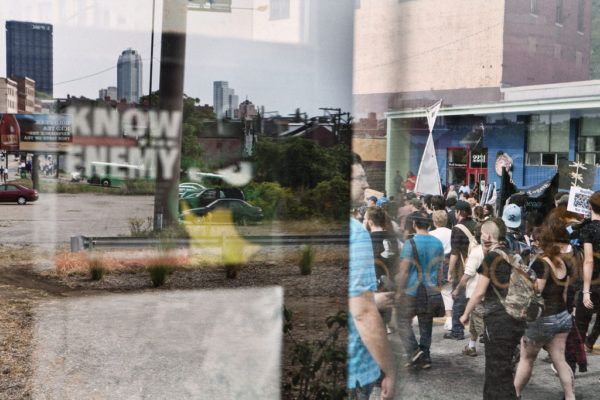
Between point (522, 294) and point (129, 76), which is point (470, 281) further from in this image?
point (129, 76)

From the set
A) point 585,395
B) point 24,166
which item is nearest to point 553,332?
point 585,395

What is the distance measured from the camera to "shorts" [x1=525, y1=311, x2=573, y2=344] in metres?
2.12

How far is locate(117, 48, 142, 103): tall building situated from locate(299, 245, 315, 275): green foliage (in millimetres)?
899

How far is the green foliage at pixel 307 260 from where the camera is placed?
7.13 feet

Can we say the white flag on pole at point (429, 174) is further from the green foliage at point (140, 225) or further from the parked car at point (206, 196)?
the green foliage at point (140, 225)

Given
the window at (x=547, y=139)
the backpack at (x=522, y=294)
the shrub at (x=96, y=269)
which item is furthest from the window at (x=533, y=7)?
the shrub at (x=96, y=269)

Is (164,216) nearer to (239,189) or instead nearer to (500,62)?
(239,189)

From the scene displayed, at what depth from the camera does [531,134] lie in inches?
78.2

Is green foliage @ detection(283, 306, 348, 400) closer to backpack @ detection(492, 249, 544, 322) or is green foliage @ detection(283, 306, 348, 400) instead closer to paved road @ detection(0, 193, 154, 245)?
backpack @ detection(492, 249, 544, 322)

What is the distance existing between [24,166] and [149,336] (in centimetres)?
104

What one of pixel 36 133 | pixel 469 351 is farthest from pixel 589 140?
pixel 36 133

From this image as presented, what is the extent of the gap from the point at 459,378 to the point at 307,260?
0.78 metres

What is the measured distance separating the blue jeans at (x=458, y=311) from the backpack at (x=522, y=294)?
131 mm

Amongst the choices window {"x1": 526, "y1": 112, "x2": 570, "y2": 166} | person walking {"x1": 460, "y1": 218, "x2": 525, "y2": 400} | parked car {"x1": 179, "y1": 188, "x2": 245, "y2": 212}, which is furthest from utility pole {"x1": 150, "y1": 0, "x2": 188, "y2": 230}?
window {"x1": 526, "y1": 112, "x2": 570, "y2": 166}
